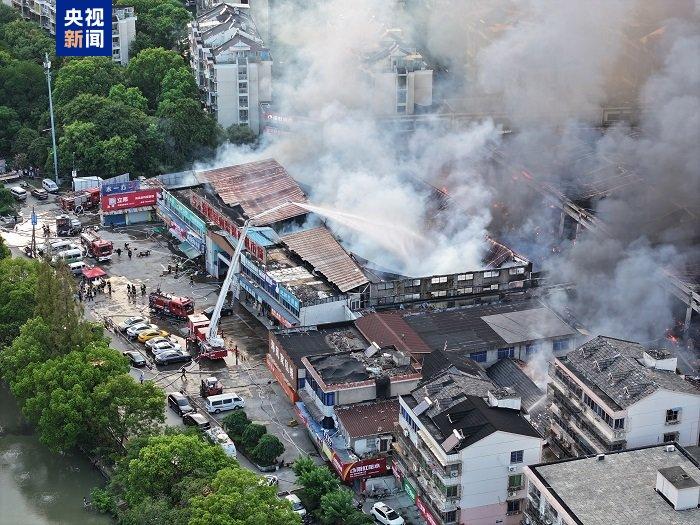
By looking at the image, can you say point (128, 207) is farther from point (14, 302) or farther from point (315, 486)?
point (315, 486)

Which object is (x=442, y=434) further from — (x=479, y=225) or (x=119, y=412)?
(x=479, y=225)

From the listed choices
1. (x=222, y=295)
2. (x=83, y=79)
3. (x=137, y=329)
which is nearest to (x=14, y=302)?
(x=137, y=329)

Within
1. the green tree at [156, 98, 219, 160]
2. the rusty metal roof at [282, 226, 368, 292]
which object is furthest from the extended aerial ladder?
the green tree at [156, 98, 219, 160]

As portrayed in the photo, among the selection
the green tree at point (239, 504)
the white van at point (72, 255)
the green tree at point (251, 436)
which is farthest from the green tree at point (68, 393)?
the white van at point (72, 255)

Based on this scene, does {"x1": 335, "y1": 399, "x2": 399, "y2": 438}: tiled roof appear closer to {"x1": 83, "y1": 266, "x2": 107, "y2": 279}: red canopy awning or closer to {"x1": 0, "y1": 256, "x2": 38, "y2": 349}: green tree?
{"x1": 0, "y1": 256, "x2": 38, "y2": 349}: green tree

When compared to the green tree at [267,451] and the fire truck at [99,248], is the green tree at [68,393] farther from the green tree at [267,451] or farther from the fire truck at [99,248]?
the fire truck at [99,248]

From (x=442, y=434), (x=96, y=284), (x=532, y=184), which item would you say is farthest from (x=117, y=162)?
(x=442, y=434)

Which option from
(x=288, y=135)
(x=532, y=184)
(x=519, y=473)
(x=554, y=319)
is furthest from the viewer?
(x=288, y=135)
